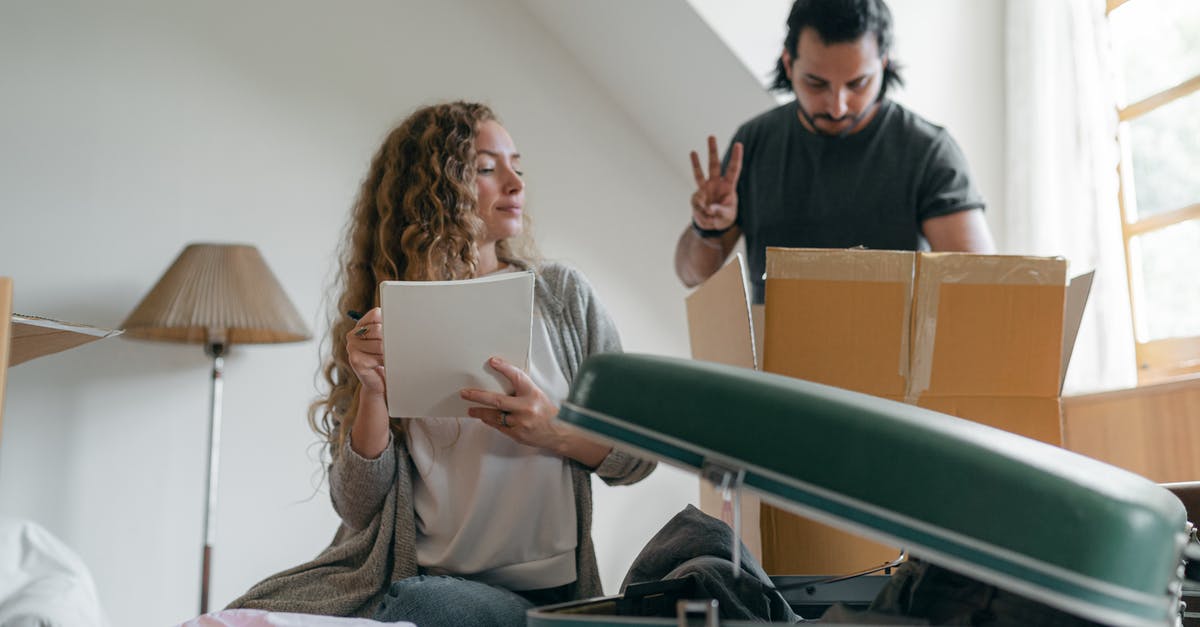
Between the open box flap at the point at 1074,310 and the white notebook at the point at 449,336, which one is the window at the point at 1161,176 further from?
the white notebook at the point at 449,336

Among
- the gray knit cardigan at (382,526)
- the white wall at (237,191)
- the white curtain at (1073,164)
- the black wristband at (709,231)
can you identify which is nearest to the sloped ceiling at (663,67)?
the white wall at (237,191)

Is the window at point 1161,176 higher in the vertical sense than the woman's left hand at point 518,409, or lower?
higher

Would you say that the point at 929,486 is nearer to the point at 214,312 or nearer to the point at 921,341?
the point at 921,341

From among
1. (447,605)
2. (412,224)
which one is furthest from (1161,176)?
(447,605)

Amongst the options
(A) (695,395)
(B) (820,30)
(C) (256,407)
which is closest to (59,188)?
(C) (256,407)

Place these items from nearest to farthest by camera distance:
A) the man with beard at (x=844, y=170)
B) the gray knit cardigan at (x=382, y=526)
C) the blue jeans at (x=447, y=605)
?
the blue jeans at (x=447, y=605) < the gray knit cardigan at (x=382, y=526) < the man with beard at (x=844, y=170)

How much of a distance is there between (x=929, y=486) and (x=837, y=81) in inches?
57.0

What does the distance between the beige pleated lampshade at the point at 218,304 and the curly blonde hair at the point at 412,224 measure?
2.85 ft

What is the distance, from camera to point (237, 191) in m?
2.77

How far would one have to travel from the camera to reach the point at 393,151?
166cm

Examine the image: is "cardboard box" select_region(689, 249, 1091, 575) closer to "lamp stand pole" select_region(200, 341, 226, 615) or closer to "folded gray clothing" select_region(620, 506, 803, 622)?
"folded gray clothing" select_region(620, 506, 803, 622)

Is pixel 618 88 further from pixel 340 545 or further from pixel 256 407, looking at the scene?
pixel 340 545

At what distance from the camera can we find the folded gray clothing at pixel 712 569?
763 mm

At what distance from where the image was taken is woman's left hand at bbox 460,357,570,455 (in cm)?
125
